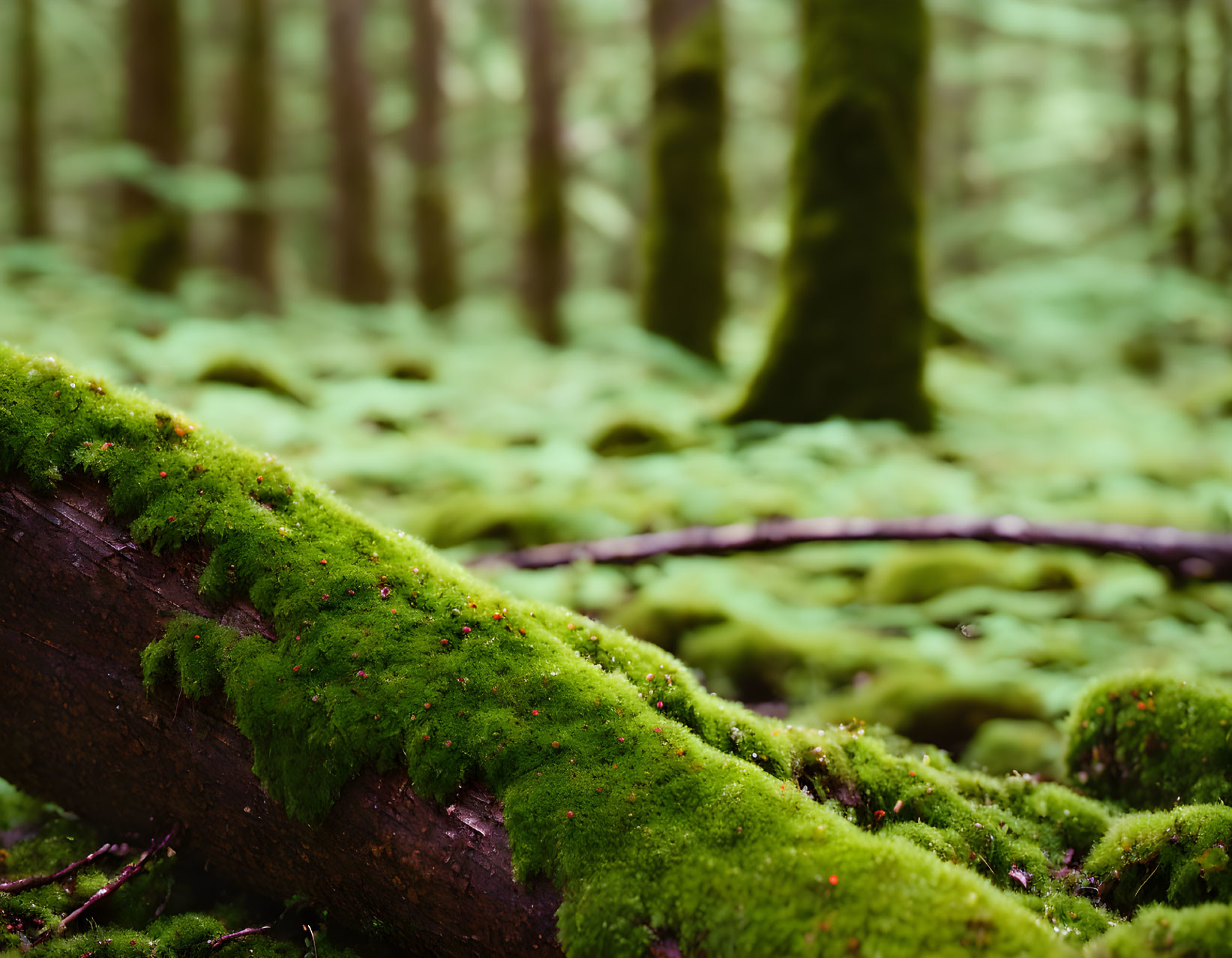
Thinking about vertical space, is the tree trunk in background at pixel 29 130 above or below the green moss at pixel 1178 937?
above

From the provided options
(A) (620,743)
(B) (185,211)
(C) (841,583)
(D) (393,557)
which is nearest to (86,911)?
(D) (393,557)

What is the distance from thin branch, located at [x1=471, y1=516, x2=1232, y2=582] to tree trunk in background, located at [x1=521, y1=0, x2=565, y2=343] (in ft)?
27.8

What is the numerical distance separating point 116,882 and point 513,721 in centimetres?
114

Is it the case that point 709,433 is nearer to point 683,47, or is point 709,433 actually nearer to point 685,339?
point 685,339

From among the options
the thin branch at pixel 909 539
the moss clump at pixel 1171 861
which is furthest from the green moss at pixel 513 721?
the thin branch at pixel 909 539

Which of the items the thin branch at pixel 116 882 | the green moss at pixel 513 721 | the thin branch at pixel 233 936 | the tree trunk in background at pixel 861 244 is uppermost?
the tree trunk in background at pixel 861 244

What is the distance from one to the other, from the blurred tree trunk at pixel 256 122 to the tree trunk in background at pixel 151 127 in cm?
271

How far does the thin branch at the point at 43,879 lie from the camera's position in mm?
2070

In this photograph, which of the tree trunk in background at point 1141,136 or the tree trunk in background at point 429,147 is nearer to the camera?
the tree trunk in background at point 429,147

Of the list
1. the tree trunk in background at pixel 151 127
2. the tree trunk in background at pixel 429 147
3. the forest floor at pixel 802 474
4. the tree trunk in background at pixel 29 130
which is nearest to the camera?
the forest floor at pixel 802 474

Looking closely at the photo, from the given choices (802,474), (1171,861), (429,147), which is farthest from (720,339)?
(1171,861)

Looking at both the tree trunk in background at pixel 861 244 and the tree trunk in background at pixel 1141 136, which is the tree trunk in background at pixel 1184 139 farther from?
the tree trunk in background at pixel 861 244

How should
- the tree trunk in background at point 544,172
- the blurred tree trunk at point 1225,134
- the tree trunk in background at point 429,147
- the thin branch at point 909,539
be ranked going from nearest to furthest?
the thin branch at point 909,539, the tree trunk in background at point 544,172, the blurred tree trunk at point 1225,134, the tree trunk in background at point 429,147

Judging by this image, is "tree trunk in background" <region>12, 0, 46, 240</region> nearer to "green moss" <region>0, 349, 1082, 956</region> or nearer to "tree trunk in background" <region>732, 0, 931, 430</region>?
"tree trunk in background" <region>732, 0, 931, 430</region>
